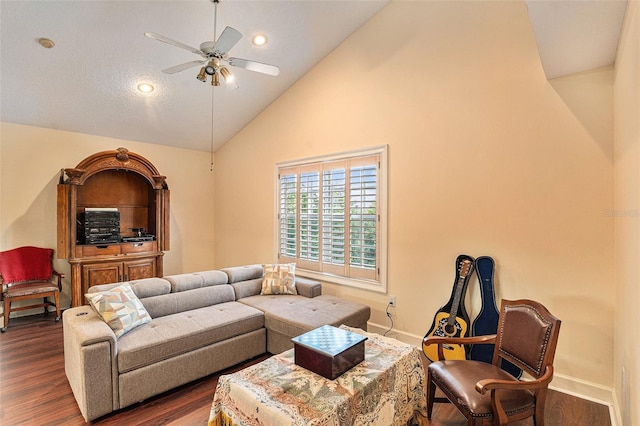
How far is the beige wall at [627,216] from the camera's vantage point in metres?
1.61

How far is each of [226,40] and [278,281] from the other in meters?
2.66

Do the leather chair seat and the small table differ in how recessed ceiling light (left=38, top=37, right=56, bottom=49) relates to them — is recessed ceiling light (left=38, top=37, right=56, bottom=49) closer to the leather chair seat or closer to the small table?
the small table

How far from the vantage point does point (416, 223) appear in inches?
135

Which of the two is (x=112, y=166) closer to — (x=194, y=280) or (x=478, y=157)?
(x=194, y=280)

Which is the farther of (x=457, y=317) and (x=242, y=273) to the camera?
(x=242, y=273)

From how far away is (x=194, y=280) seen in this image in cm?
347

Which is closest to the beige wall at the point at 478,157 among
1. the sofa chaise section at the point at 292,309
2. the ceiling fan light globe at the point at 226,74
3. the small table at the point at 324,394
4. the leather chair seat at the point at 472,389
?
the sofa chaise section at the point at 292,309

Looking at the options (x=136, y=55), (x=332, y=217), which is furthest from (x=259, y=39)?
(x=332, y=217)

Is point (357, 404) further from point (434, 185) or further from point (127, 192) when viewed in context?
point (127, 192)

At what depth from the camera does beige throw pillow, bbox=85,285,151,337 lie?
2.52 metres

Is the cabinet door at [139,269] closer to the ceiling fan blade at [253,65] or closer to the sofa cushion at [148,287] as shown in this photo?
the sofa cushion at [148,287]

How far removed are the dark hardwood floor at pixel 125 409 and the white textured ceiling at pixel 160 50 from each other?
105 inches

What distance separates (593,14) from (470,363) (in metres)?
2.30

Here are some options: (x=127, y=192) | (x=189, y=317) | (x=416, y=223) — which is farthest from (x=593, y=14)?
(x=127, y=192)
